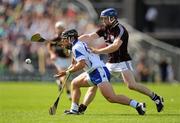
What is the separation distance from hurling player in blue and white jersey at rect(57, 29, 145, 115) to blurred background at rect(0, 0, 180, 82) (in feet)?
62.9

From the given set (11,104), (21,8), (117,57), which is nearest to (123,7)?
(21,8)

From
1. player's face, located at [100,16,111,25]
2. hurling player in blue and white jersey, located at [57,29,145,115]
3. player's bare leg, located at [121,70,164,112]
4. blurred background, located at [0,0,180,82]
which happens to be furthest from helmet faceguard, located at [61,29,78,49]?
blurred background, located at [0,0,180,82]

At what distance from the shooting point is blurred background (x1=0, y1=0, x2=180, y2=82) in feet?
125

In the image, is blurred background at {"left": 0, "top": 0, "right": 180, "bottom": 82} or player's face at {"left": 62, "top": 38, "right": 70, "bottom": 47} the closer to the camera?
player's face at {"left": 62, "top": 38, "right": 70, "bottom": 47}

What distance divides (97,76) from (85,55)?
0.62 meters

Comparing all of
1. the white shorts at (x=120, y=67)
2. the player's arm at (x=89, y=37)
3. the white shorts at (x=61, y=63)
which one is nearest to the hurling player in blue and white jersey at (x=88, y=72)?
the white shorts at (x=120, y=67)

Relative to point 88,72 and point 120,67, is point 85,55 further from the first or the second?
point 120,67

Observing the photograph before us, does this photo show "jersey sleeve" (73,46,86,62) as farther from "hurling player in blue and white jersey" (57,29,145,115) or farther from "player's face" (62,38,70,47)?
"player's face" (62,38,70,47)

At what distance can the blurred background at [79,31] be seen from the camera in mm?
38250

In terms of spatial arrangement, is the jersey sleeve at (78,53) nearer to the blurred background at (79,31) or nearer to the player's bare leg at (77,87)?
the player's bare leg at (77,87)

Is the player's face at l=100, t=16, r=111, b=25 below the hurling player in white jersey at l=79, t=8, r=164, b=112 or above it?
above

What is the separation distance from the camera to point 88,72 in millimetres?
17906

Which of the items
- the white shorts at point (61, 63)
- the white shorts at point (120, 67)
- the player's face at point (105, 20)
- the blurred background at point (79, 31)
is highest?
the player's face at point (105, 20)

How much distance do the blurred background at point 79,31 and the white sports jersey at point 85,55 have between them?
63.4 ft
